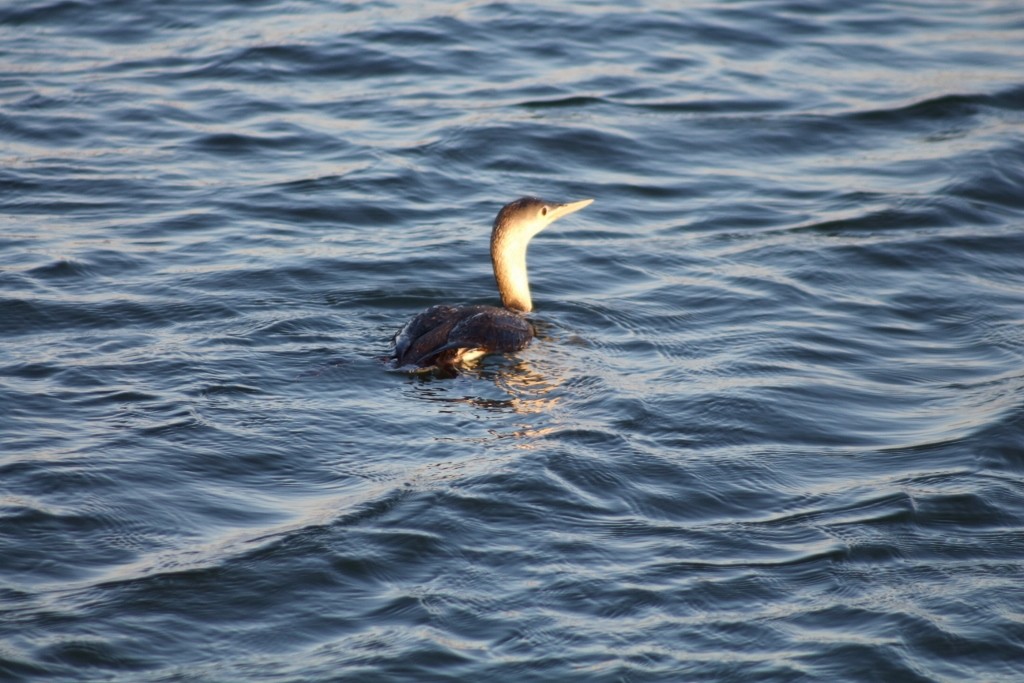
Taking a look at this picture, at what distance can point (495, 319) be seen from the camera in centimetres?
885

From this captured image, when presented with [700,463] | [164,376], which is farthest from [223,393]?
[700,463]

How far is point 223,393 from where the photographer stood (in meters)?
8.02

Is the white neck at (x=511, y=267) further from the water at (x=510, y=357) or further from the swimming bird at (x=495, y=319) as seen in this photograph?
the water at (x=510, y=357)

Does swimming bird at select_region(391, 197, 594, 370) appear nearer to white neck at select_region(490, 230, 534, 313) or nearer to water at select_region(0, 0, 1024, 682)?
white neck at select_region(490, 230, 534, 313)

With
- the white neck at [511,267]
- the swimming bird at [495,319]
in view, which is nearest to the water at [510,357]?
the swimming bird at [495,319]

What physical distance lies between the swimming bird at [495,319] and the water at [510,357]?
0.53ft

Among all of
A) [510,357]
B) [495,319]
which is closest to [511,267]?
[495,319]

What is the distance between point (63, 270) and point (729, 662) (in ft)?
20.5

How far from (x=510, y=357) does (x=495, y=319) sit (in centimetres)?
26

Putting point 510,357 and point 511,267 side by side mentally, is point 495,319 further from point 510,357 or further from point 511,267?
point 511,267

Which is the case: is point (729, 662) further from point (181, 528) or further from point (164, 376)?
point (164, 376)

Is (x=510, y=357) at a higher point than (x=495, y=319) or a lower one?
lower

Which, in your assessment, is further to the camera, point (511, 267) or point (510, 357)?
point (511, 267)

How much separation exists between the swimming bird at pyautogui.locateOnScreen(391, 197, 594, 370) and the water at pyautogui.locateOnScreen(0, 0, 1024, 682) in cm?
16
